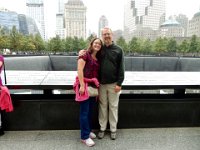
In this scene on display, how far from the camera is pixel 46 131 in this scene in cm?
316

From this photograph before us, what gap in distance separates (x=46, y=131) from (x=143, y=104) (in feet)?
4.86

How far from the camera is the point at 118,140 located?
114 inches

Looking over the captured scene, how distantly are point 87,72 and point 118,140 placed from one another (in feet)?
3.42

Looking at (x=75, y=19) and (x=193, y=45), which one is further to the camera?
(x=75, y=19)

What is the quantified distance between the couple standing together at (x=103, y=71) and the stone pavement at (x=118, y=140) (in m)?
0.23

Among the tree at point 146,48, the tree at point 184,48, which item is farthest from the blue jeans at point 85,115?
the tree at point 146,48

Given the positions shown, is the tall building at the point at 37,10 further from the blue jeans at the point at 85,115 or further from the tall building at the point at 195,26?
the blue jeans at the point at 85,115

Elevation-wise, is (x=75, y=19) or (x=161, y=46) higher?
(x=75, y=19)

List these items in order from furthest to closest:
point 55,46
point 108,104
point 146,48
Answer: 1. point 146,48
2. point 55,46
3. point 108,104

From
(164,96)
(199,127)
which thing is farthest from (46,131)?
(199,127)

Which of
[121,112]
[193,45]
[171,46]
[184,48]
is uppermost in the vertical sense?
[193,45]

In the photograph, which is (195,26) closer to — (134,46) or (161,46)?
(161,46)

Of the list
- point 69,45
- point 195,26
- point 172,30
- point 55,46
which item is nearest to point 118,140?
point 55,46

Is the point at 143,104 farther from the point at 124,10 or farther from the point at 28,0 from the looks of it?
the point at 28,0
